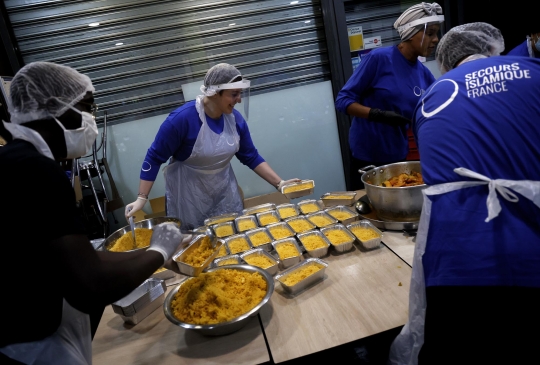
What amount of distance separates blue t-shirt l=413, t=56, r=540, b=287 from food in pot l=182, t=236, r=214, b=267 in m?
0.99

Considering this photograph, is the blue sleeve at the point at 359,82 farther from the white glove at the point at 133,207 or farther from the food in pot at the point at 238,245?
the white glove at the point at 133,207

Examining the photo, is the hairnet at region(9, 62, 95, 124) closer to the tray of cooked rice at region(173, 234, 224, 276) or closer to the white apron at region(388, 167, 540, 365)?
→ the tray of cooked rice at region(173, 234, 224, 276)

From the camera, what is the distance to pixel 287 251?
1.96 meters

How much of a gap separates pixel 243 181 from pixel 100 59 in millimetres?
2440

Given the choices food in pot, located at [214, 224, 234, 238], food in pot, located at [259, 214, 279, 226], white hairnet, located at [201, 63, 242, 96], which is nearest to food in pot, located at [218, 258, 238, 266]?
food in pot, located at [214, 224, 234, 238]

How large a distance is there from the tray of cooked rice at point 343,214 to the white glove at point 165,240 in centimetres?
116

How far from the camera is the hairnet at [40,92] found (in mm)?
1227

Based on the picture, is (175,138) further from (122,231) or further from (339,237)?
(339,237)

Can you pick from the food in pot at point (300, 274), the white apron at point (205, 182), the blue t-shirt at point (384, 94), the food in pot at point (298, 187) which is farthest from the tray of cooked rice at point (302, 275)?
the blue t-shirt at point (384, 94)

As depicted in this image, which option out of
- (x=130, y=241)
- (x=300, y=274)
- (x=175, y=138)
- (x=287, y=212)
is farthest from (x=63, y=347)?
(x=175, y=138)

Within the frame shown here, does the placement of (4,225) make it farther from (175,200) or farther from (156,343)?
(175,200)

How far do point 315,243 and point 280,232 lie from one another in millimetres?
312

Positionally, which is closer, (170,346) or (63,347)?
(63,347)

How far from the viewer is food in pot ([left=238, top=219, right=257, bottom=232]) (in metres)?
2.43
